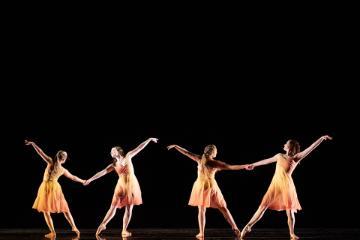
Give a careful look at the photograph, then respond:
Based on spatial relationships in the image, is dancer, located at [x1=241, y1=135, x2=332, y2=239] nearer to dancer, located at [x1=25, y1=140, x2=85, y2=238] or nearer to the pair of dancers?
the pair of dancers

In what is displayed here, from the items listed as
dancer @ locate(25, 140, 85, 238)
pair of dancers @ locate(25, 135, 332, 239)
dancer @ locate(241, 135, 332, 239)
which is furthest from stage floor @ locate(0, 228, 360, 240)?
dancer @ locate(241, 135, 332, 239)

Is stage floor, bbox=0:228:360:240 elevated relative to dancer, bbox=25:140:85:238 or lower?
lower

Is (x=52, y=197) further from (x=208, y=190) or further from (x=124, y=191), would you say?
(x=208, y=190)

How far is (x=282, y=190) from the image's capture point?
9094 mm

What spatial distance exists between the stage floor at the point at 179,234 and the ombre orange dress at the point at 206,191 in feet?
1.98

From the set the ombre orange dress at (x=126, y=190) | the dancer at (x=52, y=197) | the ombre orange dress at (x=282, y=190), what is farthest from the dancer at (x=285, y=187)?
the dancer at (x=52, y=197)

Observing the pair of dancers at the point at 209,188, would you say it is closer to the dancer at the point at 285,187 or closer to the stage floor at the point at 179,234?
the dancer at the point at 285,187

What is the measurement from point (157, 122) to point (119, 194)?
2.73 meters

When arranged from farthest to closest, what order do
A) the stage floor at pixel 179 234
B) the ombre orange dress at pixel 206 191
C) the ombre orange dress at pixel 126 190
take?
the ombre orange dress at pixel 126 190 → the stage floor at pixel 179 234 → the ombre orange dress at pixel 206 191

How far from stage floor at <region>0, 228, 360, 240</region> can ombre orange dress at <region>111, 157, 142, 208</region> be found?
1.90 ft

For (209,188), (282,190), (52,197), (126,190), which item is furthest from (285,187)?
(52,197)

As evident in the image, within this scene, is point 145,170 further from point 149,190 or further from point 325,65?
point 325,65

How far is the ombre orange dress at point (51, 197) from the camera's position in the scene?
385 inches

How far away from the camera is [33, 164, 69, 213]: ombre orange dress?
Result: 977 centimetres
